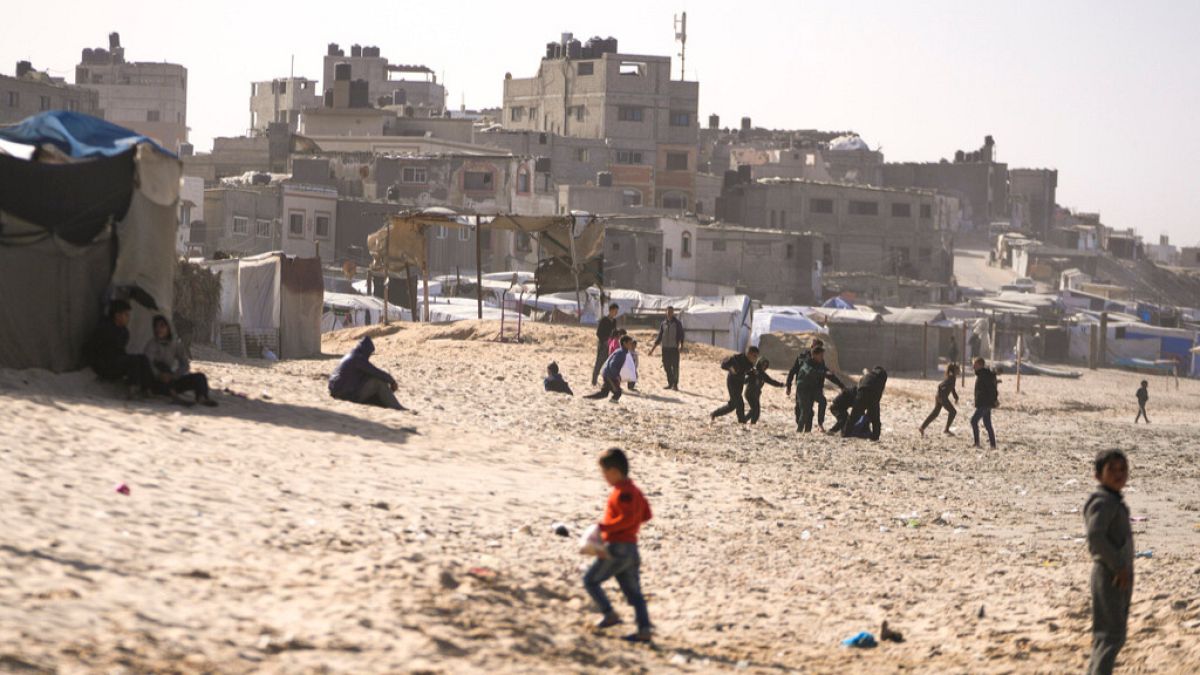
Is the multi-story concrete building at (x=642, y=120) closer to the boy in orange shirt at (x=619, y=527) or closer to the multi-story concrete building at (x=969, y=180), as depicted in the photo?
the multi-story concrete building at (x=969, y=180)

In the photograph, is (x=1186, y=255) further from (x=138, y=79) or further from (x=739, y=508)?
(x=739, y=508)

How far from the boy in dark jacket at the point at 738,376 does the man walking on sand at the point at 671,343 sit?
13.2 feet

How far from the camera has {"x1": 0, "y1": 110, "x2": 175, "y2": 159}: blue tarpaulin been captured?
16.6m

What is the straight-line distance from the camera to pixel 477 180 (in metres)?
65.2

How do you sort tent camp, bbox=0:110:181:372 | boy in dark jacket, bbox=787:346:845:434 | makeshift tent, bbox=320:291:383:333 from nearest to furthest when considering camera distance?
1. tent camp, bbox=0:110:181:372
2. boy in dark jacket, bbox=787:346:845:434
3. makeshift tent, bbox=320:291:383:333

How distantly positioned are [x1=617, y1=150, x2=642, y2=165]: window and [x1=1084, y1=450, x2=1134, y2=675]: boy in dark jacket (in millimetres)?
78847

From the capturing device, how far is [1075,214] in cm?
13362

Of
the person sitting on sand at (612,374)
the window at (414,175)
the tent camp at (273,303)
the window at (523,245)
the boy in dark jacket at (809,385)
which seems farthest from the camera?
the window at (414,175)

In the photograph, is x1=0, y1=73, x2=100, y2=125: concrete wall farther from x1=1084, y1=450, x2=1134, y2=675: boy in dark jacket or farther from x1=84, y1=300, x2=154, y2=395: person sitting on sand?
x1=1084, y1=450, x2=1134, y2=675: boy in dark jacket

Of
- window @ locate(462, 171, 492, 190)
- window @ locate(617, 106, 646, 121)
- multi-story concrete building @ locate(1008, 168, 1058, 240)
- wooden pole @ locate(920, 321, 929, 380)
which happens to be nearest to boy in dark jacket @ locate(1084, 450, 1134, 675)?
wooden pole @ locate(920, 321, 929, 380)

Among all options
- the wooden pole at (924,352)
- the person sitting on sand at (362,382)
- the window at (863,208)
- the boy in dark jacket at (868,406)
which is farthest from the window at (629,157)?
the person sitting on sand at (362,382)

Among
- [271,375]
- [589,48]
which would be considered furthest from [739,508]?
[589,48]

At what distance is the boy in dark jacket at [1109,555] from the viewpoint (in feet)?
27.5

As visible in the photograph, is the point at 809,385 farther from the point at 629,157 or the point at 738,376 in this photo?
the point at 629,157
